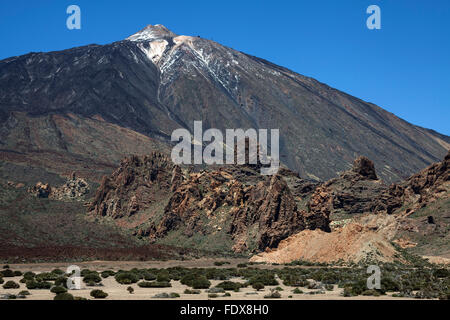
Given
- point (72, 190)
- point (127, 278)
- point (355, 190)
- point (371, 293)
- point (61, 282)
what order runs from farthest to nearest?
1. point (72, 190)
2. point (355, 190)
3. point (127, 278)
4. point (61, 282)
5. point (371, 293)

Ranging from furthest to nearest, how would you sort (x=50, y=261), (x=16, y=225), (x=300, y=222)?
1. (x=16, y=225)
2. (x=300, y=222)
3. (x=50, y=261)

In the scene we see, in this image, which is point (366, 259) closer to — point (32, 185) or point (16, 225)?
point (16, 225)

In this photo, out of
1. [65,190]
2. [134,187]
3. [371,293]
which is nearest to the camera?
[371,293]

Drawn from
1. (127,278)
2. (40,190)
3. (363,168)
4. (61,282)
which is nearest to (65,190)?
(40,190)

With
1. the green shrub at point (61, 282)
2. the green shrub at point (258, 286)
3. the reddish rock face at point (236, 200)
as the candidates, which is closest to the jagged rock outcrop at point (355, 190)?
the reddish rock face at point (236, 200)

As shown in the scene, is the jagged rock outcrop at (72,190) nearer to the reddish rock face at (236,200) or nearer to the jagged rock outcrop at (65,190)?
the jagged rock outcrop at (65,190)

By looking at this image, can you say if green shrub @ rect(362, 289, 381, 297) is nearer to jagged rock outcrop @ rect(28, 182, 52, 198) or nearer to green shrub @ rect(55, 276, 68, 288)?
green shrub @ rect(55, 276, 68, 288)

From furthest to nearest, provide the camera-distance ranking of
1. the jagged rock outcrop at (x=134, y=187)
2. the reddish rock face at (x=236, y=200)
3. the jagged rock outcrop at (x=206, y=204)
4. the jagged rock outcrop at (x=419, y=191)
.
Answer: the jagged rock outcrop at (x=134, y=187) → the jagged rock outcrop at (x=419, y=191) → the reddish rock face at (x=236, y=200) → the jagged rock outcrop at (x=206, y=204)

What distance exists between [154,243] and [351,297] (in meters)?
82.0

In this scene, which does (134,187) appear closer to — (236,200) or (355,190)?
(236,200)

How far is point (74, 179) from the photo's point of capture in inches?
7702

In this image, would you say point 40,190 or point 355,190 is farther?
point 40,190

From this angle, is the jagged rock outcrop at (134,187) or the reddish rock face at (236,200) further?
the jagged rock outcrop at (134,187)
